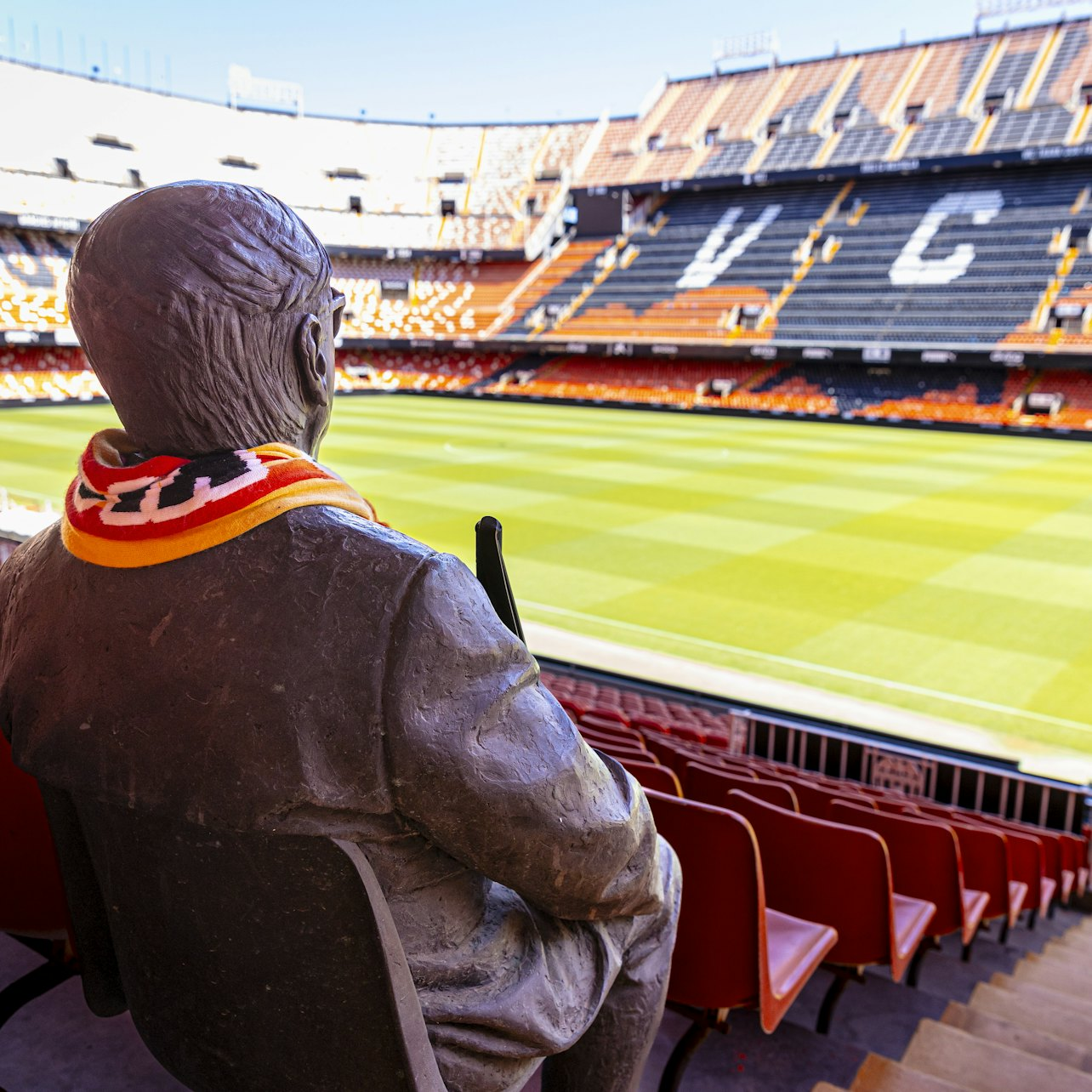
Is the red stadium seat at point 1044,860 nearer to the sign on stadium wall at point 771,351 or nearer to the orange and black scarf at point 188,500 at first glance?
the orange and black scarf at point 188,500

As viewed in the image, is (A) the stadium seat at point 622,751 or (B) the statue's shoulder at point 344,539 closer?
(B) the statue's shoulder at point 344,539

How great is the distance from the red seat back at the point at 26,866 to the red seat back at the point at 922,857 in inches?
100

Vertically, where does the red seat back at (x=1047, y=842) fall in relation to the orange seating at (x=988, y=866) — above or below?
below

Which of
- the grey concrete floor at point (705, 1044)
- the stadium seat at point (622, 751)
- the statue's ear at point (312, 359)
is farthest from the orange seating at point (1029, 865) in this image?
the statue's ear at point (312, 359)

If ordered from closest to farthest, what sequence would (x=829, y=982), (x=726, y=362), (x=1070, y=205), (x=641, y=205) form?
1. (x=829, y=982)
2. (x=1070, y=205)
3. (x=726, y=362)
4. (x=641, y=205)

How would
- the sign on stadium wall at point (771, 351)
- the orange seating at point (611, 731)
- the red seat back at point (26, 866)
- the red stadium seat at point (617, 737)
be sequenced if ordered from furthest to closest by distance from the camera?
the sign on stadium wall at point (771, 351)
the orange seating at point (611, 731)
the red stadium seat at point (617, 737)
the red seat back at point (26, 866)

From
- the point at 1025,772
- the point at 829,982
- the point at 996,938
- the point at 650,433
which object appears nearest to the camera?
the point at 829,982

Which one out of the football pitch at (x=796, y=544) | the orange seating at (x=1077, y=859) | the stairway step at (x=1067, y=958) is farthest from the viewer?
the football pitch at (x=796, y=544)

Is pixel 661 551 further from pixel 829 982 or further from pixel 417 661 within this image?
pixel 417 661

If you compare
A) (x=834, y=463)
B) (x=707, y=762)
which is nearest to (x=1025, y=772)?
(x=707, y=762)

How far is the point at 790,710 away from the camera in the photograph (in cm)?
Answer: 708

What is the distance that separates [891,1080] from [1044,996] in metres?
1.57

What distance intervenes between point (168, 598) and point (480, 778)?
17.6 inches

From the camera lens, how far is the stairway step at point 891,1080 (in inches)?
101
